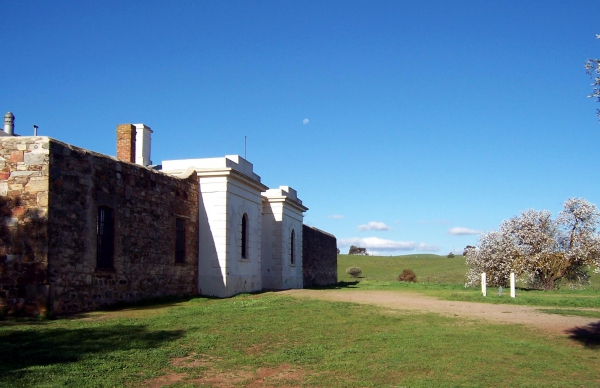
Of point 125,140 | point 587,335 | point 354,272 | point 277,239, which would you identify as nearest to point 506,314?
point 587,335

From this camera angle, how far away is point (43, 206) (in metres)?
11.8

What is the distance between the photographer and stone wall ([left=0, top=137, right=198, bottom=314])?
1166 cm

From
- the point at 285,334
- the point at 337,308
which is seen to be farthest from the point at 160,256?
the point at 285,334

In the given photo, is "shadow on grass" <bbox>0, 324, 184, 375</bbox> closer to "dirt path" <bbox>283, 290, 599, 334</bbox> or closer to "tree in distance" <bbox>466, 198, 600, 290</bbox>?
"dirt path" <bbox>283, 290, 599, 334</bbox>

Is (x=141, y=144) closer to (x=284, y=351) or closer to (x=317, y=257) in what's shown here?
(x=284, y=351)

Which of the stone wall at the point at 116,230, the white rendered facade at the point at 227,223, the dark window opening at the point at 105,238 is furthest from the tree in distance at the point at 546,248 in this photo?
the dark window opening at the point at 105,238

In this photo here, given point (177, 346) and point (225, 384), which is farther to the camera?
point (177, 346)

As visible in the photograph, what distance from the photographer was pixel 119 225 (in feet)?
46.9

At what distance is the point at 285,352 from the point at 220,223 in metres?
10.6

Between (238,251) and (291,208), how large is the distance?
24.5ft

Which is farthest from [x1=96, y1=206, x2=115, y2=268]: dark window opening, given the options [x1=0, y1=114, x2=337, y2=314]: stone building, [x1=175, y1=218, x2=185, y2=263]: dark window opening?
[x1=175, y1=218, x2=185, y2=263]: dark window opening

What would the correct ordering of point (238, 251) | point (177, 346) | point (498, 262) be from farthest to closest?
point (498, 262) → point (238, 251) → point (177, 346)

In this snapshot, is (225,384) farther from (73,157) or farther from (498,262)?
(498,262)

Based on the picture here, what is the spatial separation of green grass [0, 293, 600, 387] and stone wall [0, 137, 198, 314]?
3.46ft
